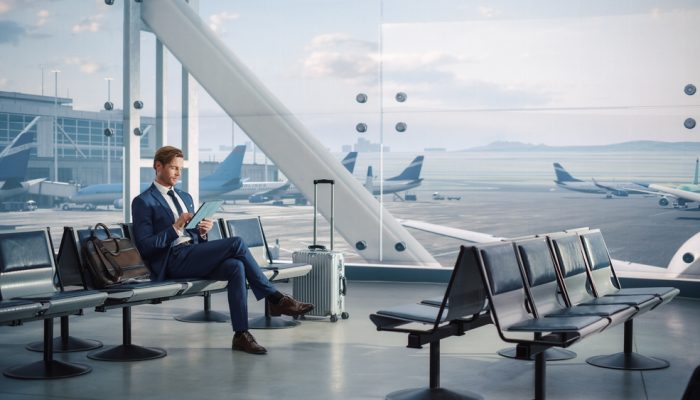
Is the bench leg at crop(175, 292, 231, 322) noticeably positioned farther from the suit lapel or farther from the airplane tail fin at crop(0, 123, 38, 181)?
the airplane tail fin at crop(0, 123, 38, 181)

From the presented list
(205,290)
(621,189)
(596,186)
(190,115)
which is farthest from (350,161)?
(205,290)

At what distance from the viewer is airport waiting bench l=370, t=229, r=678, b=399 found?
170 inches

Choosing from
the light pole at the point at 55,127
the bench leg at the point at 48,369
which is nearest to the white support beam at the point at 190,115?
the light pole at the point at 55,127

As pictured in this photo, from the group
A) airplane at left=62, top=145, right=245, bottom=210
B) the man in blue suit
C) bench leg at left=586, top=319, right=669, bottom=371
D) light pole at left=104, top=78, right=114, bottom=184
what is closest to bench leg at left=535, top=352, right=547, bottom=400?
bench leg at left=586, top=319, right=669, bottom=371

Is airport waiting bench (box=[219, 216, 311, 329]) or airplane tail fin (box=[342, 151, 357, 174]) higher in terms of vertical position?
airplane tail fin (box=[342, 151, 357, 174])

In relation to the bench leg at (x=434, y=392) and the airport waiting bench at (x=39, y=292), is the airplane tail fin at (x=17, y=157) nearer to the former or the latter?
the airport waiting bench at (x=39, y=292)

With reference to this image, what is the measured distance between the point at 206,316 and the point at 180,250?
1377 mm

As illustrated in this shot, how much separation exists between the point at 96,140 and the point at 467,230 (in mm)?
4656

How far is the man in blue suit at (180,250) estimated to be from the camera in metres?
6.23

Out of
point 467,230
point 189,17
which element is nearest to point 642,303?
point 467,230

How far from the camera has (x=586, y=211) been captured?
1027 centimetres

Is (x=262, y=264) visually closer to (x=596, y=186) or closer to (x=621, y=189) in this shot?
(x=596, y=186)

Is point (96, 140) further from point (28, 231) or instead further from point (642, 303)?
point (642, 303)

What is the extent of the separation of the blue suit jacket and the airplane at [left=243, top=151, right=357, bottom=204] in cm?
458
